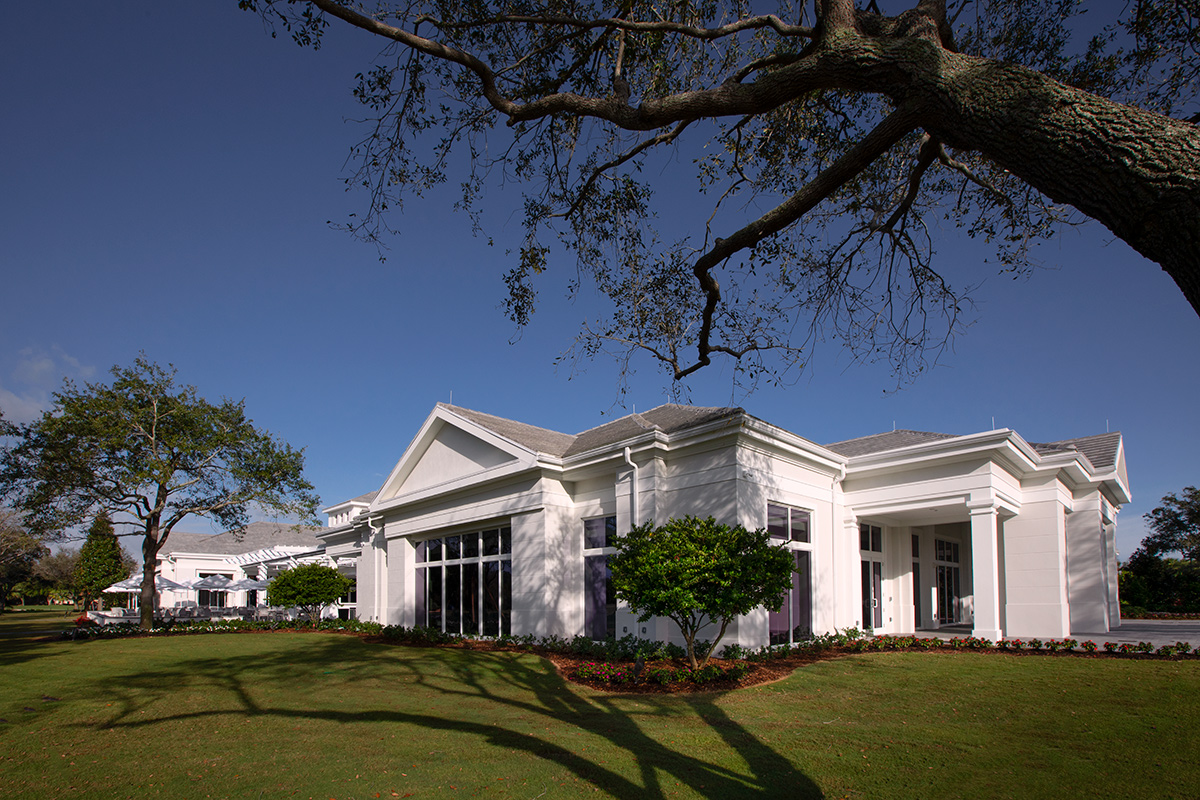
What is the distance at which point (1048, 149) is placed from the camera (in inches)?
135

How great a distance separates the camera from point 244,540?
170 feet

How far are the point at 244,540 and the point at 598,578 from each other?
45.5 metres

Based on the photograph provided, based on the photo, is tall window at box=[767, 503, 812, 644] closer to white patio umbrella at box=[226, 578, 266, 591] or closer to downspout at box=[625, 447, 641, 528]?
downspout at box=[625, 447, 641, 528]

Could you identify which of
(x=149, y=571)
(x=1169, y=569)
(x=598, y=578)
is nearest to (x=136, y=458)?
(x=149, y=571)

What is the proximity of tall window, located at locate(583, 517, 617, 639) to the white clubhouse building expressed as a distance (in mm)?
49

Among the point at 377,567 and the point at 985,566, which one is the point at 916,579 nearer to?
the point at 985,566

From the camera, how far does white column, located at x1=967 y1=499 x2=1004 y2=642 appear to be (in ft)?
47.9

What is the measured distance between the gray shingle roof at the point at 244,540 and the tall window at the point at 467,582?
3453 centimetres

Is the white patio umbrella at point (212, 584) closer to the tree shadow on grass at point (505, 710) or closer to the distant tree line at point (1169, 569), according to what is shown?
the tree shadow on grass at point (505, 710)

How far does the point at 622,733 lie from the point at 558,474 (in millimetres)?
8990

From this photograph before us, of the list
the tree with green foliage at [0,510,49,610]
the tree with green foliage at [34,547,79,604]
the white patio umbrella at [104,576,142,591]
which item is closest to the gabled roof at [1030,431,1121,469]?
the white patio umbrella at [104,576,142,591]

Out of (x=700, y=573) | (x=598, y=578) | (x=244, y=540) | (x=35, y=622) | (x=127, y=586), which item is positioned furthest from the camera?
(x=244, y=540)

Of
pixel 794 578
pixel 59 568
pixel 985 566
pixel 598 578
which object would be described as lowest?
pixel 59 568

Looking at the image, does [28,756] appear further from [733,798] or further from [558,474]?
[558,474]
